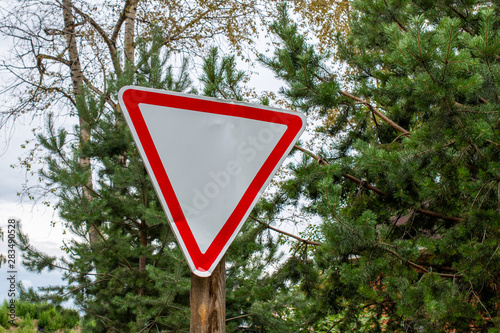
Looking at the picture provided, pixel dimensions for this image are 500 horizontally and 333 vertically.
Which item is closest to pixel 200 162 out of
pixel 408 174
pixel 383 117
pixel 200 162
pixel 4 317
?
pixel 200 162

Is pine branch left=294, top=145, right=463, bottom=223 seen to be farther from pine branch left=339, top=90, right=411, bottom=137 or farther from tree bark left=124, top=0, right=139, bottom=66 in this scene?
tree bark left=124, top=0, right=139, bottom=66

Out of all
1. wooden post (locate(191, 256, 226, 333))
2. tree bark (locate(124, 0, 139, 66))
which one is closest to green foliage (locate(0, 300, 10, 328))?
tree bark (locate(124, 0, 139, 66))

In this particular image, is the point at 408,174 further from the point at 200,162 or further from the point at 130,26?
the point at 130,26

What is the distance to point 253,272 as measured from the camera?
20.6ft

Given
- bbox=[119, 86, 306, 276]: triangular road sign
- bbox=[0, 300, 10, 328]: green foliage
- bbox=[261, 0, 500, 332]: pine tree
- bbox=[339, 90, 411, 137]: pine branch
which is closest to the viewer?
bbox=[119, 86, 306, 276]: triangular road sign

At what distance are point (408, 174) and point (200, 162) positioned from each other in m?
2.95

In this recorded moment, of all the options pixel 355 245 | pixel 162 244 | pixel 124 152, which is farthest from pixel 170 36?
pixel 355 245

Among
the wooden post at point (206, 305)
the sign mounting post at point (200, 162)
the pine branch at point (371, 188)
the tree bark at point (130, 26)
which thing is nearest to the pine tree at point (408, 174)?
the pine branch at point (371, 188)

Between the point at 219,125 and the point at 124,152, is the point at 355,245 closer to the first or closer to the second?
the point at 219,125

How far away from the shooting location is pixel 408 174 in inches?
168

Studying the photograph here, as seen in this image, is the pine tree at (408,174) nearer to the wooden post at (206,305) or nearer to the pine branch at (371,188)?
the pine branch at (371,188)

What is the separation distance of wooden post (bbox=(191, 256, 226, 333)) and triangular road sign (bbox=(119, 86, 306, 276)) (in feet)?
0.45

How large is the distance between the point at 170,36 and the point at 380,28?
7.48 m

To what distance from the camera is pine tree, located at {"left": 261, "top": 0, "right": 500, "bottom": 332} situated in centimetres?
339
